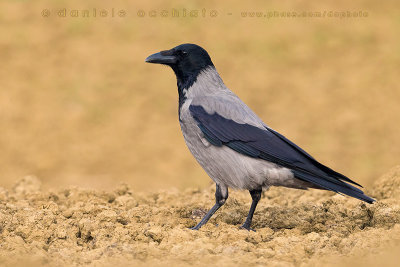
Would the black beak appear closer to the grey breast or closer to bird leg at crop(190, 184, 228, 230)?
the grey breast

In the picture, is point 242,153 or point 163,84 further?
point 163,84

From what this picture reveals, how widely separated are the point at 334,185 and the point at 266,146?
2.48 ft

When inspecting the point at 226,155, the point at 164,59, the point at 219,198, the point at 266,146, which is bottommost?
the point at 219,198

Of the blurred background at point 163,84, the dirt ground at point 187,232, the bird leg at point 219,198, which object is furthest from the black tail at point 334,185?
the blurred background at point 163,84

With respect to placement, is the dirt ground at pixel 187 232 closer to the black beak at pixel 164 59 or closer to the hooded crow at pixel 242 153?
the hooded crow at pixel 242 153

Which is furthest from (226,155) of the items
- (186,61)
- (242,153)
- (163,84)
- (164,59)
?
(163,84)

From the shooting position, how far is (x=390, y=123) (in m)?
13.6

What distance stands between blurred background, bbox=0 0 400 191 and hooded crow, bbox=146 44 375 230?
13.7ft

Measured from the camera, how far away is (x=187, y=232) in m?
6.20

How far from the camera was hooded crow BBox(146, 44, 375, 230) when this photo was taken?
6.65m

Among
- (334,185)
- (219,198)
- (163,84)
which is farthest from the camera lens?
(163,84)

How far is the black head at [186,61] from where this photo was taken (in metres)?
Answer: 7.38

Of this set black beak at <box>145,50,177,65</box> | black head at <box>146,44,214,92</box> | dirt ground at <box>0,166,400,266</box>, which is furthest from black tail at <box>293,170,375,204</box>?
black beak at <box>145,50,177,65</box>

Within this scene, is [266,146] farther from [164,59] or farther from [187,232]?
[164,59]
